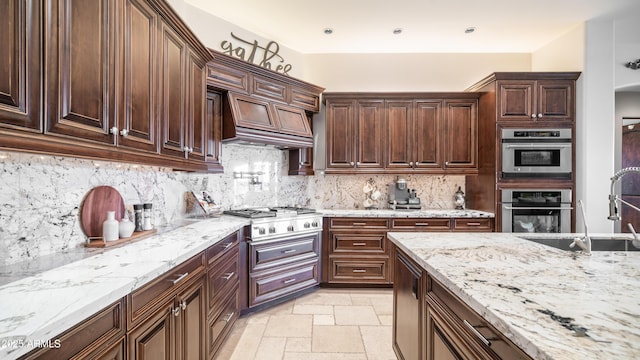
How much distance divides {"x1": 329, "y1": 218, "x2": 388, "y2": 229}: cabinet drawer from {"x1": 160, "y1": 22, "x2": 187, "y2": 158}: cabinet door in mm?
1968

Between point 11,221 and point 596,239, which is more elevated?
point 11,221

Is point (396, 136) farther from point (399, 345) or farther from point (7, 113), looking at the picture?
point (7, 113)

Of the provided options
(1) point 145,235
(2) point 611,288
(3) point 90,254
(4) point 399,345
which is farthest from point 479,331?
(1) point 145,235

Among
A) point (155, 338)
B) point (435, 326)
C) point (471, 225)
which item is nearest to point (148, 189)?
point (155, 338)

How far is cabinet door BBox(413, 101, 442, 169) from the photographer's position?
370 cm

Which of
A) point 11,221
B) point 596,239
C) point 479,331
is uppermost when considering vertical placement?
point 11,221

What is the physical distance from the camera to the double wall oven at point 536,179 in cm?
327

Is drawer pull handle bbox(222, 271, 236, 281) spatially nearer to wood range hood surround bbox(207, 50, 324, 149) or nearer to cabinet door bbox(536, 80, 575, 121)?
wood range hood surround bbox(207, 50, 324, 149)

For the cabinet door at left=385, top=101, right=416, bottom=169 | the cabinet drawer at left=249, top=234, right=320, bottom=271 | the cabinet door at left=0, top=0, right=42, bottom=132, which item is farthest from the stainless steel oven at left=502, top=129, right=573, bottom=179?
the cabinet door at left=0, top=0, right=42, bottom=132

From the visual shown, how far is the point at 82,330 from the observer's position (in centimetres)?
85

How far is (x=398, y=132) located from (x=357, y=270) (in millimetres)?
1899

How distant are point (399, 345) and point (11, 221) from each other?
2.31m

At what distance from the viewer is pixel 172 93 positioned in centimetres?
193

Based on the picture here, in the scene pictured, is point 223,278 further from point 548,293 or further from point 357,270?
point 548,293
